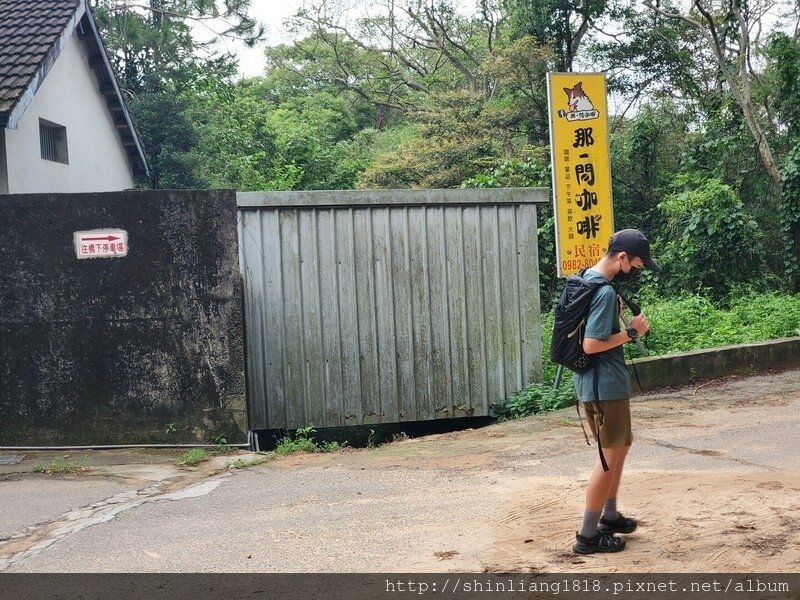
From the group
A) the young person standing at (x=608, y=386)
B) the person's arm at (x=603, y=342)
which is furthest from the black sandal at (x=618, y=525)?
the person's arm at (x=603, y=342)

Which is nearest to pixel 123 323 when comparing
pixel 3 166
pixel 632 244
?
pixel 3 166

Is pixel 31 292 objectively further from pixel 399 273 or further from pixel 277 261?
pixel 399 273

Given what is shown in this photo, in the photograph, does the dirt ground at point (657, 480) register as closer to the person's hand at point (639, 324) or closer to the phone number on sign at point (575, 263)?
the person's hand at point (639, 324)

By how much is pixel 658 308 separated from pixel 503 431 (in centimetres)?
662

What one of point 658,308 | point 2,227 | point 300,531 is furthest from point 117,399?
point 658,308

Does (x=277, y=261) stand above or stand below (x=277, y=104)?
below

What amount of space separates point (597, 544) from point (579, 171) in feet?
19.8

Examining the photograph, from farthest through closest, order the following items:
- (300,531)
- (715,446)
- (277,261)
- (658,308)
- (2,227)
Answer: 1. (658,308)
2. (277,261)
3. (2,227)
4. (715,446)
5. (300,531)

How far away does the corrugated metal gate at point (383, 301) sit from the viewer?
9273 mm

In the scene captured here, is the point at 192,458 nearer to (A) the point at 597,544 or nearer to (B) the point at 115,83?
(A) the point at 597,544

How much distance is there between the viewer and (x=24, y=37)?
43.8 feet

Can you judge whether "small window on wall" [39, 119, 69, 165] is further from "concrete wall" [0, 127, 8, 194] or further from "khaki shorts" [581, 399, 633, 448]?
"khaki shorts" [581, 399, 633, 448]

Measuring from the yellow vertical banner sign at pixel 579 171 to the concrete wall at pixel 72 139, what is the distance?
24.0 ft

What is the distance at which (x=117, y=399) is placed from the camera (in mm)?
8594
